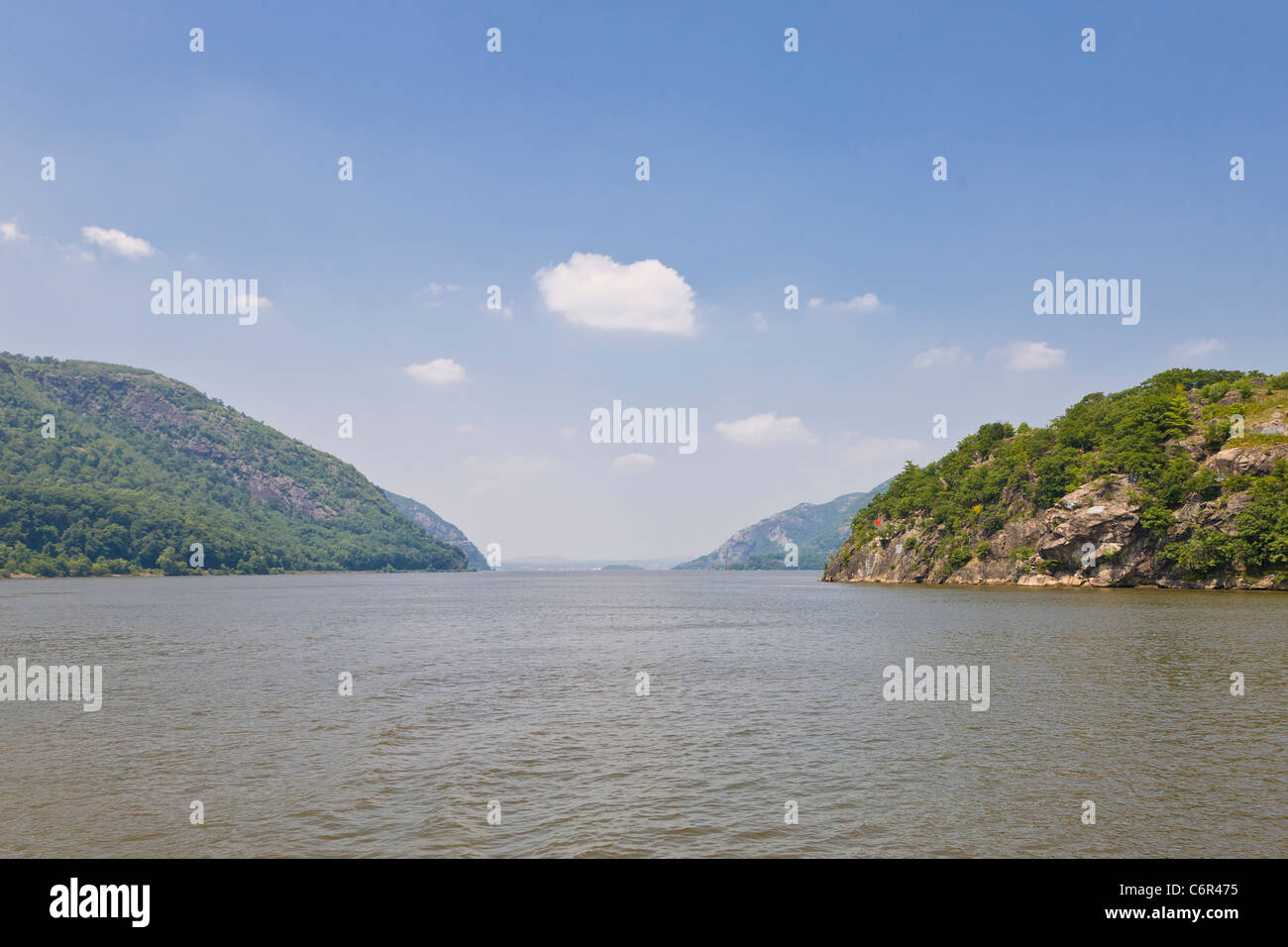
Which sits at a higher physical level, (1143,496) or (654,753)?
(1143,496)

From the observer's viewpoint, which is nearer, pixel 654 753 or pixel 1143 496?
pixel 654 753

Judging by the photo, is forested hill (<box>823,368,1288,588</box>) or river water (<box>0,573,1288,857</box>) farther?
forested hill (<box>823,368,1288,588</box>)

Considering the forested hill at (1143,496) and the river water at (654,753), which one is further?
the forested hill at (1143,496)

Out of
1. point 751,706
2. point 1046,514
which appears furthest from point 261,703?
point 1046,514
